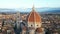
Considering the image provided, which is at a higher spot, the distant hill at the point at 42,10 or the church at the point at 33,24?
the distant hill at the point at 42,10

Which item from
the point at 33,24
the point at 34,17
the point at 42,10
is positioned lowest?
the point at 33,24

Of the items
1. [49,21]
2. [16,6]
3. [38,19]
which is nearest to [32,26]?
[38,19]

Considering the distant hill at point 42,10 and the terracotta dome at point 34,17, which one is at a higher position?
the distant hill at point 42,10

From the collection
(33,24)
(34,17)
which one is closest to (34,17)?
(34,17)

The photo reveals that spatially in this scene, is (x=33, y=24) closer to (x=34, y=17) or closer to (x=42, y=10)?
(x=34, y=17)

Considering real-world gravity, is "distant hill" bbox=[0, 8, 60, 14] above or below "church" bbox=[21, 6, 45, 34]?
above

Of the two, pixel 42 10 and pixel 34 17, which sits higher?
pixel 42 10

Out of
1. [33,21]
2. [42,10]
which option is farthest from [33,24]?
[42,10]

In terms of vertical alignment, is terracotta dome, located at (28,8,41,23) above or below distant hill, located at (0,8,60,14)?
below
